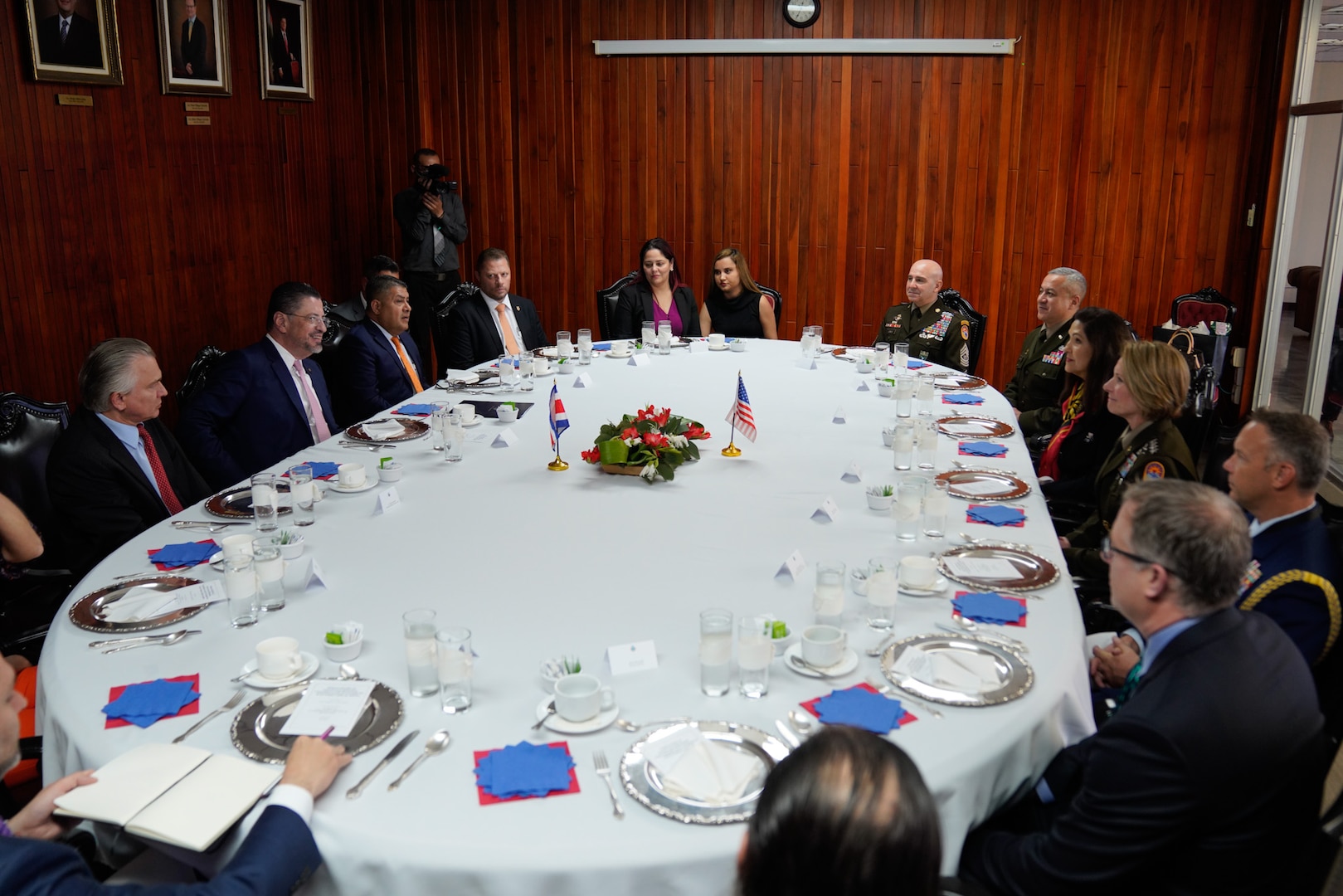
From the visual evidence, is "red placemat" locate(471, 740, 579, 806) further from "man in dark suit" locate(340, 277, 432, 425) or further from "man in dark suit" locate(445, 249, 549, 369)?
"man in dark suit" locate(445, 249, 549, 369)

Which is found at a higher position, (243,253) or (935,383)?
(243,253)

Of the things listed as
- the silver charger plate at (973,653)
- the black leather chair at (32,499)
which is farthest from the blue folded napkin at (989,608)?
the black leather chair at (32,499)

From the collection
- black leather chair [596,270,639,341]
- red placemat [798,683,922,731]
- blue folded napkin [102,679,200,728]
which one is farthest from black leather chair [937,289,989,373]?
blue folded napkin [102,679,200,728]

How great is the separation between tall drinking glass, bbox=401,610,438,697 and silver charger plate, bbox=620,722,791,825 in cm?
45

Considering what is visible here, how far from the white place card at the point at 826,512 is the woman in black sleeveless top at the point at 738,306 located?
141 inches

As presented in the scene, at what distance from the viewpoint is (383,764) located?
6.26ft

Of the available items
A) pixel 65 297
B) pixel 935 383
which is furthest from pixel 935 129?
pixel 65 297

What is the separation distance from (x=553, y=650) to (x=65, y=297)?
427 cm

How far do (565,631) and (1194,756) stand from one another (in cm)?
129

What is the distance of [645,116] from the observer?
7898 millimetres

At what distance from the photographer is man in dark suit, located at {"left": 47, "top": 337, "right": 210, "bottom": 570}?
3328 millimetres

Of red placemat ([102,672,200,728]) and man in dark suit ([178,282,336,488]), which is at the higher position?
man in dark suit ([178,282,336,488])

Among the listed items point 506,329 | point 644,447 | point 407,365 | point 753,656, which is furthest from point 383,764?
point 506,329

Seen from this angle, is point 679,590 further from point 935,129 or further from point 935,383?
point 935,129
